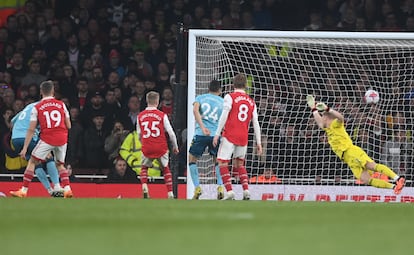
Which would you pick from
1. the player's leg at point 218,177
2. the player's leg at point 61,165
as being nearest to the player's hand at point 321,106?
the player's leg at point 218,177

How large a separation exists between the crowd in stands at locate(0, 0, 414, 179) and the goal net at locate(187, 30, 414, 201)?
1469 mm

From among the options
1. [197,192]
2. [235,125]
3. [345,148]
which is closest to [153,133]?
[197,192]

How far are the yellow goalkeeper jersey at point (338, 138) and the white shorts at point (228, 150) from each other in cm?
137

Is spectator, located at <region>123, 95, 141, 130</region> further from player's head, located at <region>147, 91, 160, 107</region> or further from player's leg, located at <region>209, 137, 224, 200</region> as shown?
player's head, located at <region>147, 91, 160, 107</region>

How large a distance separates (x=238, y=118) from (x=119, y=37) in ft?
20.7

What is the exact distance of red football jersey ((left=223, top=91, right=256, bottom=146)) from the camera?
47.8 feet

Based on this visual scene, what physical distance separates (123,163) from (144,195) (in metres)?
2.37

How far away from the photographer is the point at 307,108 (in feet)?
57.2

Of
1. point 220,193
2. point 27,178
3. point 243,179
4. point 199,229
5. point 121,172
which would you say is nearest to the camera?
point 199,229

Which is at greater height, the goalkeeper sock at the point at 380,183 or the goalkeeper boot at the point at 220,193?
the goalkeeper sock at the point at 380,183

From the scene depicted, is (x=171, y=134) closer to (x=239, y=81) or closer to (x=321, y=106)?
(x=239, y=81)

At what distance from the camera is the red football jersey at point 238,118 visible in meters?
14.6

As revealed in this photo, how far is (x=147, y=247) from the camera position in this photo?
616 cm

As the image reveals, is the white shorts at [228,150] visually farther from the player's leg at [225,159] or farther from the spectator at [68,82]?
the spectator at [68,82]
